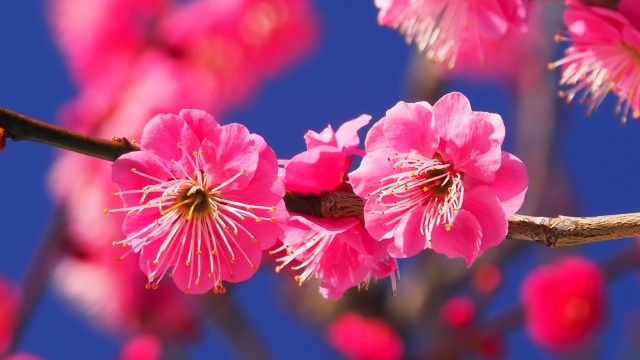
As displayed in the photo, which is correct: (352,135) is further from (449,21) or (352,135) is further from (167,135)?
(449,21)

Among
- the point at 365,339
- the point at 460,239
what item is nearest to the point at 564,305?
the point at 365,339

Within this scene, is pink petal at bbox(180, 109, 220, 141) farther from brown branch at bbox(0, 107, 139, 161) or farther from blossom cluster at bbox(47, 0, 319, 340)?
blossom cluster at bbox(47, 0, 319, 340)

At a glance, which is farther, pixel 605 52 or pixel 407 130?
pixel 605 52

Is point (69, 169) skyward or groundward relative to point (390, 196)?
groundward

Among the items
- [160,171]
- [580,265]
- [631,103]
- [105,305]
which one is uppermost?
[631,103]

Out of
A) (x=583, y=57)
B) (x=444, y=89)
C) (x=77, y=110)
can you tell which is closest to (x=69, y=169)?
(x=77, y=110)

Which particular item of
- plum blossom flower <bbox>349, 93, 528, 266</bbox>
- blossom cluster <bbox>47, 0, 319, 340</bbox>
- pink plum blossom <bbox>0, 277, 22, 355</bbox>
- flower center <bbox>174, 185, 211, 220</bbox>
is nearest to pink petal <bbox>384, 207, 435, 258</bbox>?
plum blossom flower <bbox>349, 93, 528, 266</bbox>

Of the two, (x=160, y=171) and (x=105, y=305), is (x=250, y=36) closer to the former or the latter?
(x=105, y=305)
